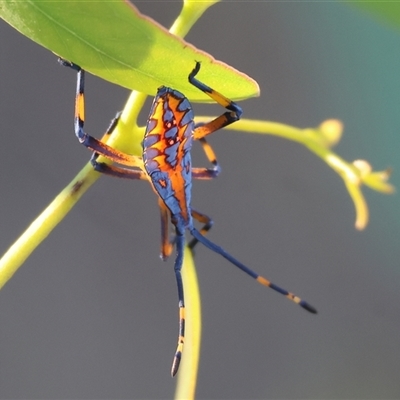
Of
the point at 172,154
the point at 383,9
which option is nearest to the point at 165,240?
the point at 172,154

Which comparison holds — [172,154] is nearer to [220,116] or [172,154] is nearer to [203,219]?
[220,116]

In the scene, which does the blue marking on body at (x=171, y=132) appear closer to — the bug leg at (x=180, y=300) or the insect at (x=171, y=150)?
the insect at (x=171, y=150)

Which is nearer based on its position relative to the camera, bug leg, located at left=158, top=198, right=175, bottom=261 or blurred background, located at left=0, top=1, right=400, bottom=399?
bug leg, located at left=158, top=198, right=175, bottom=261

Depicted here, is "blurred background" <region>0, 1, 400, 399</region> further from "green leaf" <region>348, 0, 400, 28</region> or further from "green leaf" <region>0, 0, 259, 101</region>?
"green leaf" <region>0, 0, 259, 101</region>

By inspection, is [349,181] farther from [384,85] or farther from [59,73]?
[59,73]

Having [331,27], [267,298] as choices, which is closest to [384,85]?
[331,27]

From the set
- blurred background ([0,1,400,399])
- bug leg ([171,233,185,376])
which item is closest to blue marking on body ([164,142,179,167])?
bug leg ([171,233,185,376])

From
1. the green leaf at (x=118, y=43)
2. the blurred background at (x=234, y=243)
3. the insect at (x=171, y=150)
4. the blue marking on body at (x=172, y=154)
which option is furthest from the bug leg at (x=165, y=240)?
the blurred background at (x=234, y=243)
